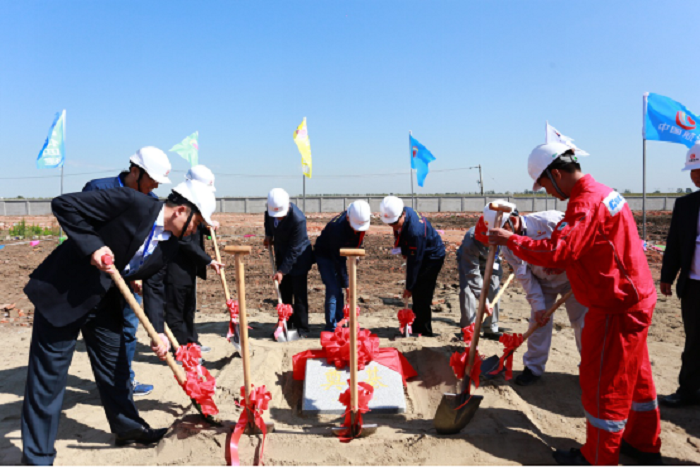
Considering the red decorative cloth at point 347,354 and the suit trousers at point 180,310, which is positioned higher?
the suit trousers at point 180,310

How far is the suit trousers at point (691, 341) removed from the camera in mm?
3688

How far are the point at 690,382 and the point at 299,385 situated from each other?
11.5 ft

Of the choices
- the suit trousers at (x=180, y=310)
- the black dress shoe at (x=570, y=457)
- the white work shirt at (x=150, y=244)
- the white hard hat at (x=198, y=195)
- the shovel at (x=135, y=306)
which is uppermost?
the white hard hat at (x=198, y=195)

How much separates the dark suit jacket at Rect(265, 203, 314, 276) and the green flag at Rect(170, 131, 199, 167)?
101 inches

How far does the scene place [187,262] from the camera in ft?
15.9

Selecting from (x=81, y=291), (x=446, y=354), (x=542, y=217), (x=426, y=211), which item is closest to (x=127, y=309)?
(x=81, y=291)

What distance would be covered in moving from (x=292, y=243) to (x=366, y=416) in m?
2.45

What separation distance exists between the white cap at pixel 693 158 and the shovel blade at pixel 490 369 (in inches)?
94.2

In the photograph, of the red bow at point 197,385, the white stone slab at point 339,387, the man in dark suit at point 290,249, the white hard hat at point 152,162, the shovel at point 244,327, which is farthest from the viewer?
the man in dark suit at point 290,249

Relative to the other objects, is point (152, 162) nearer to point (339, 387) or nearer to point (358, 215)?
point (358, 215)

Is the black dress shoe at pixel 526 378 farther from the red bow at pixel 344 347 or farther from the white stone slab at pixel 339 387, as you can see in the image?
the red bow at pixel 344 347

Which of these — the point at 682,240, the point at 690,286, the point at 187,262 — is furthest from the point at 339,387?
the point at 682,240

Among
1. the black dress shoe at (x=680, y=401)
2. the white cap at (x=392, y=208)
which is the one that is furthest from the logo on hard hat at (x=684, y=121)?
the white cap at (x=392, y=208)

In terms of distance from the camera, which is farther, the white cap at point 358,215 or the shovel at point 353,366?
the white cap at point 358,215
